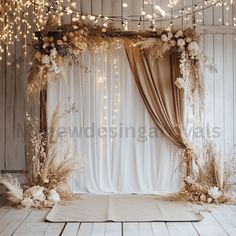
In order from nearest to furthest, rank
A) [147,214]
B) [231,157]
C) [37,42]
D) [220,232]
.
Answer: [220,232] < [147,214] < [37,42] < [231,157]

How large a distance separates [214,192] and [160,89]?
162cm

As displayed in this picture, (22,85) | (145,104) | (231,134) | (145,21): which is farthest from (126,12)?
(231,134)

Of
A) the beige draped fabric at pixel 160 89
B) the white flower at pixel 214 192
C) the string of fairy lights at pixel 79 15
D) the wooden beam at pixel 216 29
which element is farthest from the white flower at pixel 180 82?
the white flower at pixel 214 192

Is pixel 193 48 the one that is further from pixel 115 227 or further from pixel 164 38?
pixel 115 227

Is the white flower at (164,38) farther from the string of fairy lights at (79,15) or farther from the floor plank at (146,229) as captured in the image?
the floor plank at (146,229)

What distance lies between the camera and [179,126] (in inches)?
249

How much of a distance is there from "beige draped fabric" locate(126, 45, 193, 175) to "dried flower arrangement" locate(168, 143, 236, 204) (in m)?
0.54

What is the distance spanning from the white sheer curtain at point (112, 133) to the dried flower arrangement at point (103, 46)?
0.97 ft

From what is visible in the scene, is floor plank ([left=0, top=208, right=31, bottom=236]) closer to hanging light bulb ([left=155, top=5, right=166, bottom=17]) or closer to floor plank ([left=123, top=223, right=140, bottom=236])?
floor plank ([left=123, top=223, right=140, bottom=236])

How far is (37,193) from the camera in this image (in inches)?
220

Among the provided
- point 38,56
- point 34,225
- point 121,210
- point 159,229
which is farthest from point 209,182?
point 38,56

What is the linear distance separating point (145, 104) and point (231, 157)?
1457 millimetres

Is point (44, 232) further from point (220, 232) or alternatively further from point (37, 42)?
point (37, 42)

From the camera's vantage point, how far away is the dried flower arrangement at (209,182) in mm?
5738
